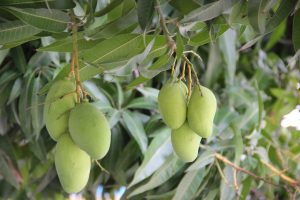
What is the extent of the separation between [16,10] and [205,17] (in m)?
0.18

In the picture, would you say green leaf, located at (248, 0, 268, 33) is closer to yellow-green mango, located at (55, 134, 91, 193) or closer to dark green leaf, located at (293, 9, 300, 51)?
dark green leaf, located at (293, 9, 300, 51)

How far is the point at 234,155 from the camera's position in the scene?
104 centimetres

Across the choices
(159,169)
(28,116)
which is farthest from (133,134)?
(28,116)

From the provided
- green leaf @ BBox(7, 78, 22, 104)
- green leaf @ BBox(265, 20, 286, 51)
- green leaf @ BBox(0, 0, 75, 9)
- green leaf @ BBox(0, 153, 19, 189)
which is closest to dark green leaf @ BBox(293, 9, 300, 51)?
green leaf @ BBox(0, 0, 75, 9)

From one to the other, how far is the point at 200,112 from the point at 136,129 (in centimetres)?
51

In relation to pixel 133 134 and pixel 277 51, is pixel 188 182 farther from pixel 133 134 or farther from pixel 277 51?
pixel 277 51

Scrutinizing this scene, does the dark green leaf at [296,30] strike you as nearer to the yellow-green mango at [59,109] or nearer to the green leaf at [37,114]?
the yellow-green mango at [59,109]

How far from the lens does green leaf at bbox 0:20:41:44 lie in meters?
0.50

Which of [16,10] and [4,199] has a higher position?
[16,10]

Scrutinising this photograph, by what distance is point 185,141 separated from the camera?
481mm

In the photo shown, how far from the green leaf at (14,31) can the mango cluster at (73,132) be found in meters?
0.07

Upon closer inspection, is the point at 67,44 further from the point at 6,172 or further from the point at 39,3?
the point at 6,172

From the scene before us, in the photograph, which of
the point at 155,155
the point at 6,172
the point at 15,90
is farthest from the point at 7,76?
the point at 155,155

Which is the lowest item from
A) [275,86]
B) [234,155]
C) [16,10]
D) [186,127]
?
[275,86]
